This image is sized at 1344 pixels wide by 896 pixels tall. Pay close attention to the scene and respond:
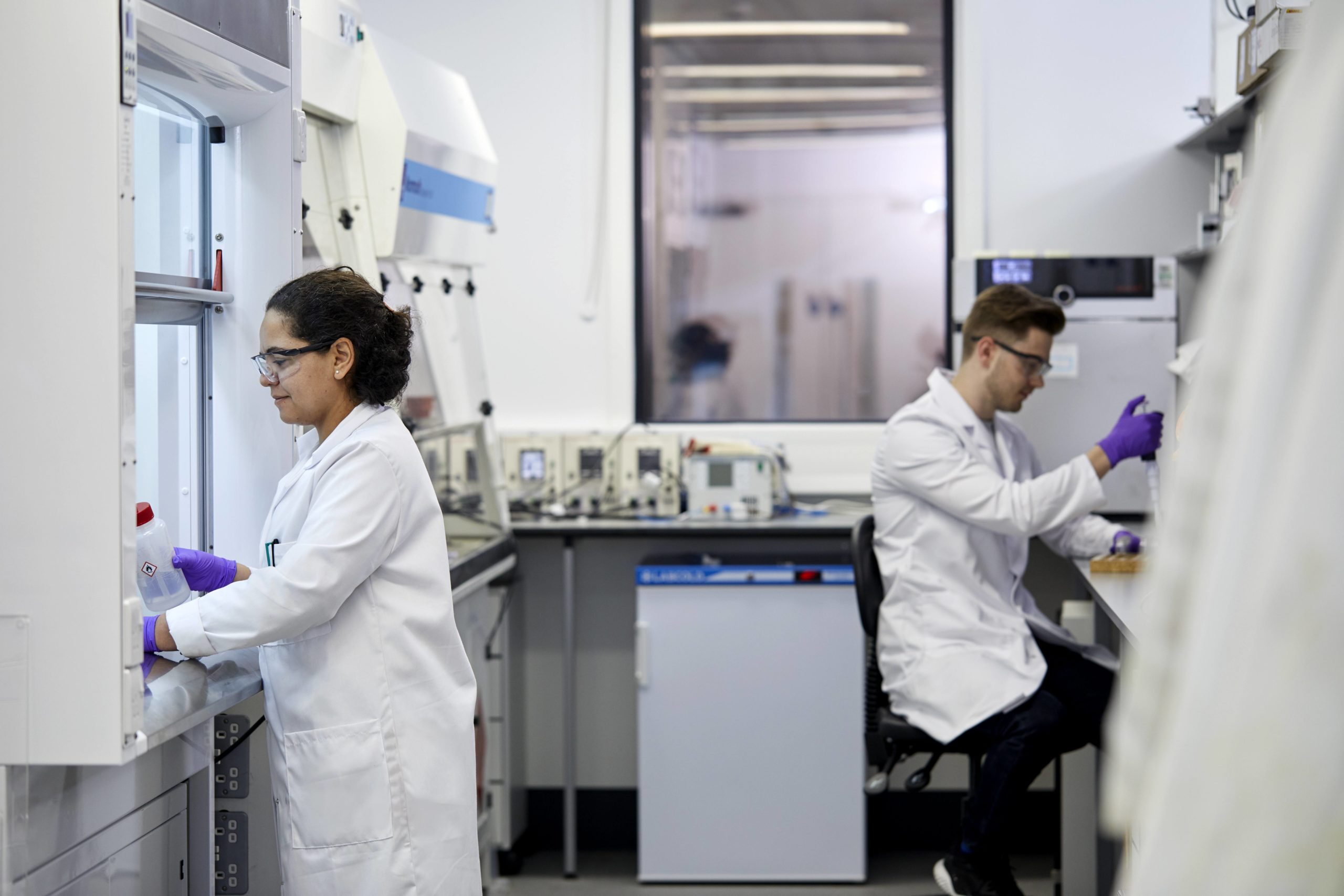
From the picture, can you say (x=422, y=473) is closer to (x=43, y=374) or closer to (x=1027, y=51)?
(x=43, y=374)

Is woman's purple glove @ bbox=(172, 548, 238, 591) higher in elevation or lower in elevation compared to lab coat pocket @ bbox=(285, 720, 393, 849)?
higher

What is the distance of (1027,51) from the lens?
3.44 m

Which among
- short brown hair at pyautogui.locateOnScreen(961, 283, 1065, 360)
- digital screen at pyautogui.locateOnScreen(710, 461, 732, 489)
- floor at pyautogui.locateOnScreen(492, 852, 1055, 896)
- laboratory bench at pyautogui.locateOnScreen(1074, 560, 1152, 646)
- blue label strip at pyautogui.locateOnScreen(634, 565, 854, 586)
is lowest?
floor at pyautogui.locateOnScreen(492, 852, 1055, 896)

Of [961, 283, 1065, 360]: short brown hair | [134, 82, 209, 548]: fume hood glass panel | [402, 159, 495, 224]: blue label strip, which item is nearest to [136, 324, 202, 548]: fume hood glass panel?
[134, 82, 209, 548]: fume hood glass panel

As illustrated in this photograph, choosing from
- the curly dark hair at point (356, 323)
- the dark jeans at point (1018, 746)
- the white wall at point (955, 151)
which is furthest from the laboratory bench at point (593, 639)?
the curly dark hair at point (356, 323)

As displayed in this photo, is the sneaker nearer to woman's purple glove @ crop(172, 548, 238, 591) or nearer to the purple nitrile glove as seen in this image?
the purple nitrile glove

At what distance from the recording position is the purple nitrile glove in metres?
2.44

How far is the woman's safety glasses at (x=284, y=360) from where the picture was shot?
1.54 meters

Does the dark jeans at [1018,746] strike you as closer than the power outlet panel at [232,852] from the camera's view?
No

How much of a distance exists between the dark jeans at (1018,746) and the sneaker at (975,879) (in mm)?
27

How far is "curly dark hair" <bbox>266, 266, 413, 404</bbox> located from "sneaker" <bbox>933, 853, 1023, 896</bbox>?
1.43m


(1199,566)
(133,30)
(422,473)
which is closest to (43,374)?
(133,30)

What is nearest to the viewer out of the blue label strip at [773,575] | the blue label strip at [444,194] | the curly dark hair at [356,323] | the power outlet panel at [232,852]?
the curly dark hair at [356,323]

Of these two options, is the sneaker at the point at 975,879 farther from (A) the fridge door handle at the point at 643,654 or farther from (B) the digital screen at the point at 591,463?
(B) the digital screen at the point at 591,463
